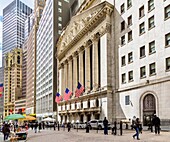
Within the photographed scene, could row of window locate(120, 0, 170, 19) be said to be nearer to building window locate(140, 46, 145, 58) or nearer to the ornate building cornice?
the ornate building cornice

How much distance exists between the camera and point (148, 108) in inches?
1590

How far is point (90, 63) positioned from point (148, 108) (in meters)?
25.2

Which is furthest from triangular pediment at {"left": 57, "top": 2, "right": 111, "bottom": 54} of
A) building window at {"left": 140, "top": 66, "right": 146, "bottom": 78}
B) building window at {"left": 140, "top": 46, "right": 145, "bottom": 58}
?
building window at {"left": 140, "top": 66, "right": 146, "bottom": 78}

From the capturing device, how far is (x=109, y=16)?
53156 mm

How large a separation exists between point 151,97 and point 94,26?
24336 millimetres

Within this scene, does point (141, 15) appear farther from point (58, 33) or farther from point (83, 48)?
point (58, 33)

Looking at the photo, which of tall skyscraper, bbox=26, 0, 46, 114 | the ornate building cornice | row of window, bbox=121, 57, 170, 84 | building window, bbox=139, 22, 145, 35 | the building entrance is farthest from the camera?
tall skyscraper, bbox=26, 0, 46, 114

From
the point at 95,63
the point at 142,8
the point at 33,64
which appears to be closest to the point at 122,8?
the point at 142,8

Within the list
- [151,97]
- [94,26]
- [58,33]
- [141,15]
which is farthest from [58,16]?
[151,97]

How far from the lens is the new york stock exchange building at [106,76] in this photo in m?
40.7

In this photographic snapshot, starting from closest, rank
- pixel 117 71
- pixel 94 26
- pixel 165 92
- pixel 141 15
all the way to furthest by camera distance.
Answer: pixel 165 92
pixel 141 15
pixel 117 71
pixel 94 26

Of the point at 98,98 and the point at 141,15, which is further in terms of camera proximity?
the point at 98,98

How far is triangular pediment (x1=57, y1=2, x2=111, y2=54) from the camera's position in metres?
56.7

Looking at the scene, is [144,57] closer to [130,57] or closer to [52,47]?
[130,57]
